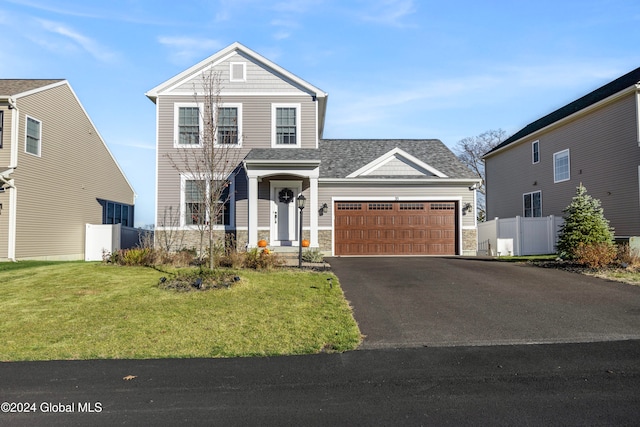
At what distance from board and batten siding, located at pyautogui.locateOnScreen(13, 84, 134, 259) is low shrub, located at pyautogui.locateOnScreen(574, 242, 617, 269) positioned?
63.1 feet

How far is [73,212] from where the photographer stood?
19.7 metres

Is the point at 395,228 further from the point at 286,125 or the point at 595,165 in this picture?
the point at 595,165

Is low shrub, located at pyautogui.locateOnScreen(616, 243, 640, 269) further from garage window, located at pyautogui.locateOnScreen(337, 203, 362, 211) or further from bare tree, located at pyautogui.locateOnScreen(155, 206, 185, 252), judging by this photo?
bare tree, located at pyautogui.locateOnScreen(155, 206, 185, 252)

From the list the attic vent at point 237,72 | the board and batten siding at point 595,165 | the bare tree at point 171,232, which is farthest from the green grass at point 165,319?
the board and batten siding at point 595,165

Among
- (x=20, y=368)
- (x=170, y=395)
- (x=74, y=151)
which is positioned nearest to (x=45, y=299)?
(x=20, y=368)

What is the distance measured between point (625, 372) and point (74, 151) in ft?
70.7

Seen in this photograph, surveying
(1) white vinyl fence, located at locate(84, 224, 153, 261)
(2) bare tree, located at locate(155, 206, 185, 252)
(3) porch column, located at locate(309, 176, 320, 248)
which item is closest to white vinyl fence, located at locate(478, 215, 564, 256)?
(3) porch column, located at locate(309, 176, 320, 248)

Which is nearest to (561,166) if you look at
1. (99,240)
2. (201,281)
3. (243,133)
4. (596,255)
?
(596,255)

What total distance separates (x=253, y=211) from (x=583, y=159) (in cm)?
1454

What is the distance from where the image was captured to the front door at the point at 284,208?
672 inches

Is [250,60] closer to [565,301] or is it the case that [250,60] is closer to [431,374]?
[565,301]

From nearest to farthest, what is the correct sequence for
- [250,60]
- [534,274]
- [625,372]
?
[625,372] < [534,274] < [250,60]

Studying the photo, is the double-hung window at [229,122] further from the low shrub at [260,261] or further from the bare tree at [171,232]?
the low shrub at [260,261]

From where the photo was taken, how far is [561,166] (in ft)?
68.2
